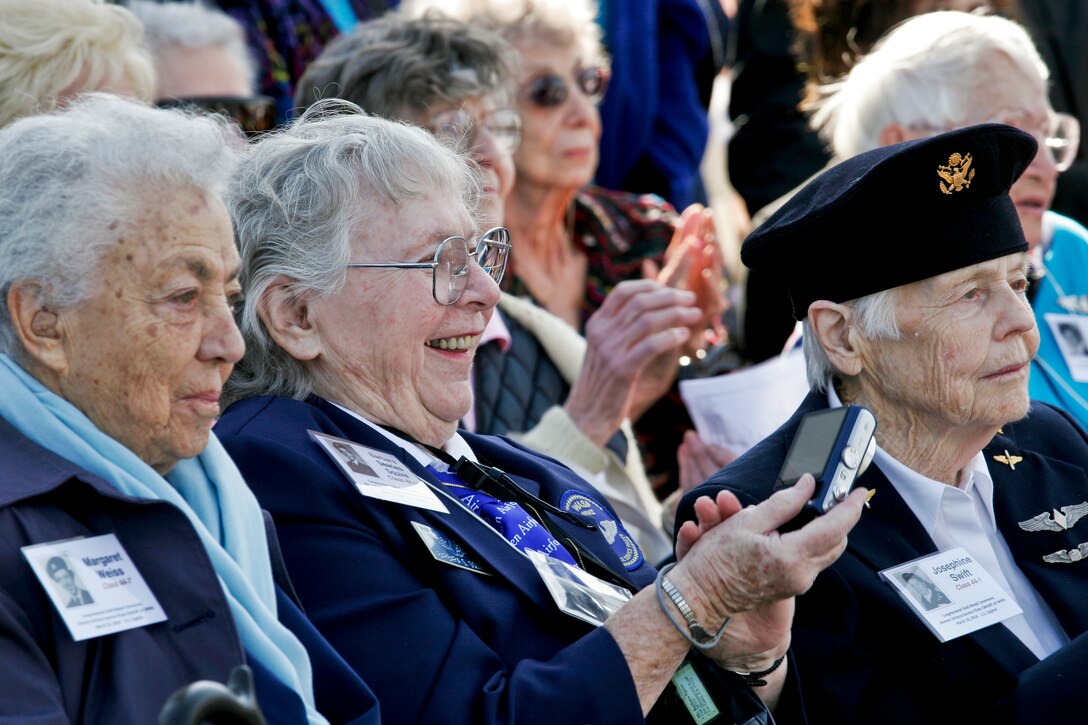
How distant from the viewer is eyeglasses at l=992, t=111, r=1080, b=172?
4.33 metres

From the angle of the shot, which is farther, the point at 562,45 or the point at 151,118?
the point at 562,45

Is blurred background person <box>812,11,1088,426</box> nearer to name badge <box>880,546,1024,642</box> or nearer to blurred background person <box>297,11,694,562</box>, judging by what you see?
blurred background person <box>297,11,694,562</box>

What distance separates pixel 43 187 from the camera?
237 cm

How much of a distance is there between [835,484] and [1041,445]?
44.0 inches

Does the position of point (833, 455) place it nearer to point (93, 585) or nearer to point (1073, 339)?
point (93, 585)

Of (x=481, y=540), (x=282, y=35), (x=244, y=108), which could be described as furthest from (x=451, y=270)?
(x=282, y=35)

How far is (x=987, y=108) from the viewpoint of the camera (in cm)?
432

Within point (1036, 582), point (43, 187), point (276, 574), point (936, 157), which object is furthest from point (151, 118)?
point (1036, 582)

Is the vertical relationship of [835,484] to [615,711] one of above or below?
above

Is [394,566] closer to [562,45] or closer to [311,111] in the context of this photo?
[311,111]

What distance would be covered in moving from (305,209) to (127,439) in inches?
31.0

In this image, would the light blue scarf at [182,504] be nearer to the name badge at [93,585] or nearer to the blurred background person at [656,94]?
the name badge at [93,585]

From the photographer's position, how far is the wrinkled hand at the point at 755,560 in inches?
98.7

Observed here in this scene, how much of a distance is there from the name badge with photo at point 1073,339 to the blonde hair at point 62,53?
265cm
